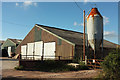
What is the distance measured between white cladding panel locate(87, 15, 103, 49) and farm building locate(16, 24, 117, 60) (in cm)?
206

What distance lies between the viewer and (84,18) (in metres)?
19.0

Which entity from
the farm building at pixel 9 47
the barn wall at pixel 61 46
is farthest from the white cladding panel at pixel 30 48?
the farm building at pixel 9 47

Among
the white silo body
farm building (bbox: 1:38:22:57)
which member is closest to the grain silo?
the white silo body

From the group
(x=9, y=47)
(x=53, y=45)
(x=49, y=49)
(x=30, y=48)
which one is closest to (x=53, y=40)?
(x=53, y=45)

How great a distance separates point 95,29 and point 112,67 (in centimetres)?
1142

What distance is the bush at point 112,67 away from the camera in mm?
8180

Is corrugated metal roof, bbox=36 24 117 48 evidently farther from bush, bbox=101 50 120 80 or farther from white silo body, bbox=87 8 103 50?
bush, bbox=101 50 120 80

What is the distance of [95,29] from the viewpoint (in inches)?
755

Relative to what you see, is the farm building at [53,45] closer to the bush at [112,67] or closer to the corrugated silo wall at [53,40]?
the corrugated silo wall at [53,40]

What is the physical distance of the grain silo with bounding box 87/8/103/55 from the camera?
19.2 metres

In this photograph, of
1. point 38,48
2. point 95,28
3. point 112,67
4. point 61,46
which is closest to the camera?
point 112,67

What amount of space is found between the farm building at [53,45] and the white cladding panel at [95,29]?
206 cm

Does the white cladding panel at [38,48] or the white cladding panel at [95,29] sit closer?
the white cladding panel at [95,29]

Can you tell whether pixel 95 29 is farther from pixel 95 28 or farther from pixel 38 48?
pixel 38 48
